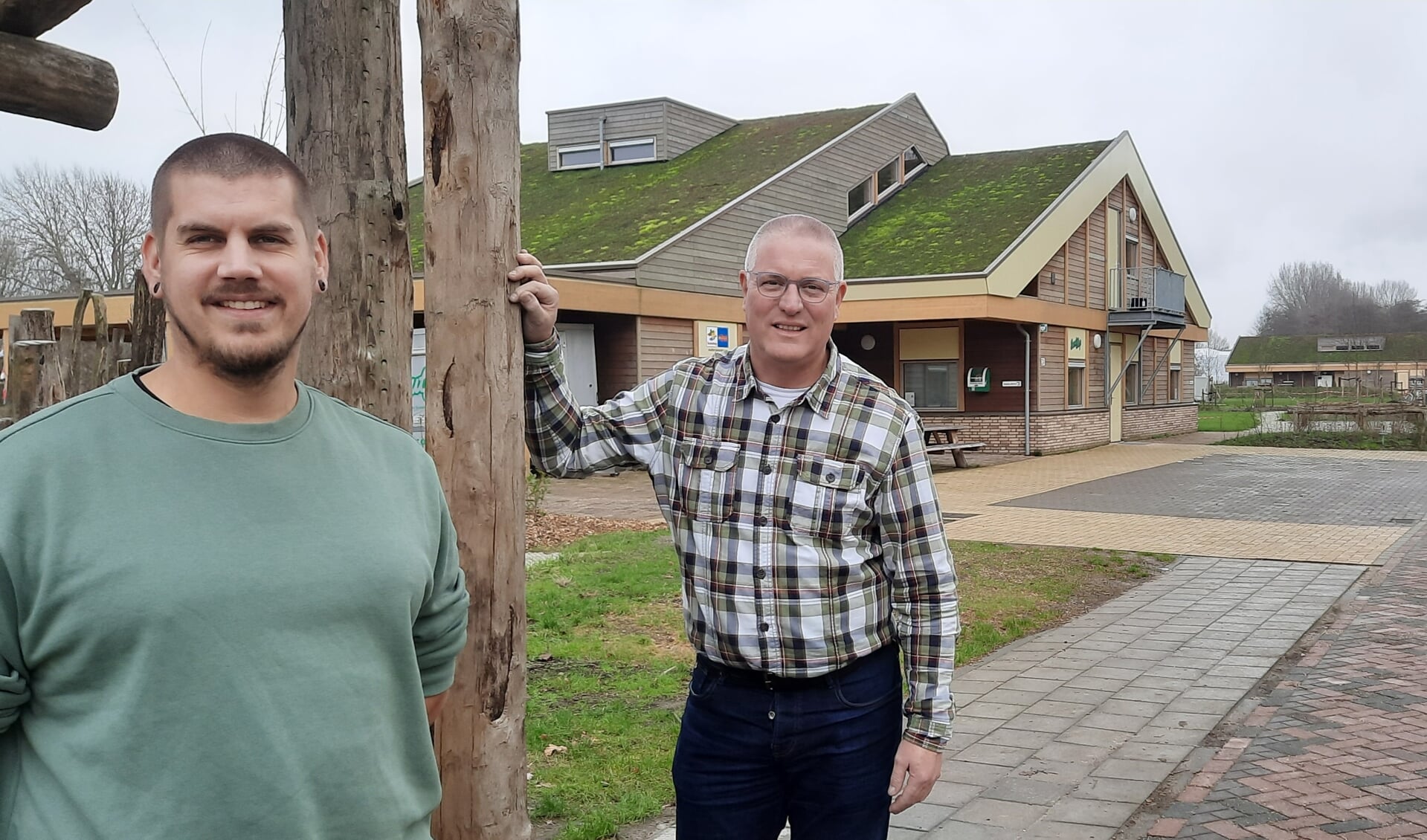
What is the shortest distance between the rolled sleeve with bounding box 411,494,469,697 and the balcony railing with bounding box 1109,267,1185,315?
3104cm

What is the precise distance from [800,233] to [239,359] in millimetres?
1421

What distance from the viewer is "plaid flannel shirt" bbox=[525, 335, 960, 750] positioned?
2.83 metres

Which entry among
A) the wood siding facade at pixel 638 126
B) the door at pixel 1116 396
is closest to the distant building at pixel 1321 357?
the door at pixel 1116 396

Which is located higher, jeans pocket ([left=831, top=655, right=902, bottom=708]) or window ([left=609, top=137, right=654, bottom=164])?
window ([left=609, top=137, right=654, bottom=164])

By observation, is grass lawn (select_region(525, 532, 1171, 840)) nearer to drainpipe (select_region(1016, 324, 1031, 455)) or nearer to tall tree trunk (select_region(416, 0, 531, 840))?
tall tree trunk (select_region(416, 0, 531, 840))

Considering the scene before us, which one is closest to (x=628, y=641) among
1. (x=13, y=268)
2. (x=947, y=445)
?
(x=947, y=445)

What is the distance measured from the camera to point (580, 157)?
102 feet

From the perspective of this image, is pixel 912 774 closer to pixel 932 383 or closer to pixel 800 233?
pixel 800 233

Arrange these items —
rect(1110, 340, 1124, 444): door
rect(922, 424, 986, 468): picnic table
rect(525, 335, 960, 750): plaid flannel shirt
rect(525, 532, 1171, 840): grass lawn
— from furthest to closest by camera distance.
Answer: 1. rect(1110, 340, 1124, 444): door
2. rect(922, 424, 986, 468): picnic table
3. rect(525, 532, 1171, 840): grass lawn
4. rect(525, 335, 960, 750): plaid flannel shirt

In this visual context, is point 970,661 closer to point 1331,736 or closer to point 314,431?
point 1331,736

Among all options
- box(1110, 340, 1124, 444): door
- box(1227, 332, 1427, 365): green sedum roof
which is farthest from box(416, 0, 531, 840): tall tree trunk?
box(1227, 332, 1427, 365): green sedum roof

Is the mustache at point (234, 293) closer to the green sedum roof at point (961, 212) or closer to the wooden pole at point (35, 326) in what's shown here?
the wooden pole at point (35, 326)

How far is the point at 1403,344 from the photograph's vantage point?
84125 mm

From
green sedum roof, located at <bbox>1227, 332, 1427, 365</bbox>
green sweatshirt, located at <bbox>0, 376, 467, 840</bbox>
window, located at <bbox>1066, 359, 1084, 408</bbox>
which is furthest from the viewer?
green sedum roof, located at <bbox>1227, 332, 1427, 365</bbox>
